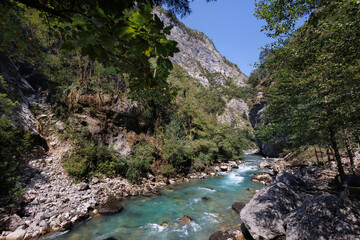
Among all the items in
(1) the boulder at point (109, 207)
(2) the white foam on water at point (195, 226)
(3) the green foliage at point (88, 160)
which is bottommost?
(2) the white foam on water at point (195, 226)

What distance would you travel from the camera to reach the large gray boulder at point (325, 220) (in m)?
3.18

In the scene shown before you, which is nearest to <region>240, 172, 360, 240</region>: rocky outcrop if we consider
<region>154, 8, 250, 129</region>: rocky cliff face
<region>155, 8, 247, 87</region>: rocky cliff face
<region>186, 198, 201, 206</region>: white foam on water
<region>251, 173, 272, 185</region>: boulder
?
<region>186, 198, 201, 206</region>: white foam on water

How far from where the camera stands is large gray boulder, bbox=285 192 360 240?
3180 millimetres

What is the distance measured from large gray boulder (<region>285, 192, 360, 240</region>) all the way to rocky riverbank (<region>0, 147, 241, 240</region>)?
716 centimetres

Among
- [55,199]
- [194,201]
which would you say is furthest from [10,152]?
[194,201]

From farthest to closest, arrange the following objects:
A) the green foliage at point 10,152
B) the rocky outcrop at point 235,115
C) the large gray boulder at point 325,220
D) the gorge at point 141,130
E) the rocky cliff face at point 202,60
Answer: the rocky cliff face at point 202,60, the rocky outcrop at point 235,115, the green foliage at point 10,152, the large gray boulder at point 325,220, the gorge at point 141,130

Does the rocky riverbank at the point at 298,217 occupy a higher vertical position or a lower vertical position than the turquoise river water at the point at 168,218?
higher

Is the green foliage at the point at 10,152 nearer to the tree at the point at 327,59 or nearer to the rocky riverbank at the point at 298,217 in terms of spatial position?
the rocky riverbank at the point at 298,217

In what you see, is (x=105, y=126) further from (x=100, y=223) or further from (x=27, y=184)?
(x=100, y=223)

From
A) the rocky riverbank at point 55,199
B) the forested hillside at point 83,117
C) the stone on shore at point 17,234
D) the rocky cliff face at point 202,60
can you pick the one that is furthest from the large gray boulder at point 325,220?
the rocky cliff face at point 202,60

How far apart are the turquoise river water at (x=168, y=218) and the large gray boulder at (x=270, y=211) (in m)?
1.55

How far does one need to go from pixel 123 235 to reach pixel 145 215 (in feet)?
5.32

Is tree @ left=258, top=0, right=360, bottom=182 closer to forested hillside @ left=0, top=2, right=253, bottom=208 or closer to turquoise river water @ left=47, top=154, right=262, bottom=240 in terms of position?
forested hillside @ left=0, top=2, right=253, bottom=208

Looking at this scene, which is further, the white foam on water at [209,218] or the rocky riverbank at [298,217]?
the white foam on water at [209,218]
